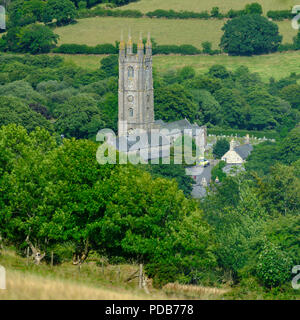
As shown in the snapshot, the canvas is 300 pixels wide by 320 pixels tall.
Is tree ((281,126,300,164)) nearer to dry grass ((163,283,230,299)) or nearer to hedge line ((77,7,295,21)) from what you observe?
dry grass ((163,283,230,299))

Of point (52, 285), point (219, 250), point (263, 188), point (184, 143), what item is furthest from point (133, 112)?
point (52, 285)

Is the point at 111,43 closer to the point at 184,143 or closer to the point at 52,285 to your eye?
the point at 184,143

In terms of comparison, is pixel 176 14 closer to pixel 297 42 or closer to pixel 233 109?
pixel 297 42

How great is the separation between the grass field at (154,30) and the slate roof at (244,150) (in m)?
50.8

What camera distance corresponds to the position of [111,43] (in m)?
150

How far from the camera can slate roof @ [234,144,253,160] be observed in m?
98.6

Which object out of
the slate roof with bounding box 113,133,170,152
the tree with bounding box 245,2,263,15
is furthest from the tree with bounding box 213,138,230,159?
the tree with bounding box 245,2,263,15

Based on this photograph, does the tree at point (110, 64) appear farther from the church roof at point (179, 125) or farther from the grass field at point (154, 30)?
the church roof at point (179, 125)

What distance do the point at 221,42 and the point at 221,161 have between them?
5910cm

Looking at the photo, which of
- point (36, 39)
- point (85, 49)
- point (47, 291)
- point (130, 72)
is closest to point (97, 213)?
point (47, 291)

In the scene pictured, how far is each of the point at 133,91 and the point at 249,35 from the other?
5010 cm

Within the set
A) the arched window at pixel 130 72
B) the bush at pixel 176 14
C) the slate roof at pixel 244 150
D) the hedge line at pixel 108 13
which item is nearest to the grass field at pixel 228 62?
the bush at pixel 176 14

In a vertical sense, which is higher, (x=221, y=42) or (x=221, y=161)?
(x=221, y=42)

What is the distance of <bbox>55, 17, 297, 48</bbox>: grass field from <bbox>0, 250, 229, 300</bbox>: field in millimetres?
111450
